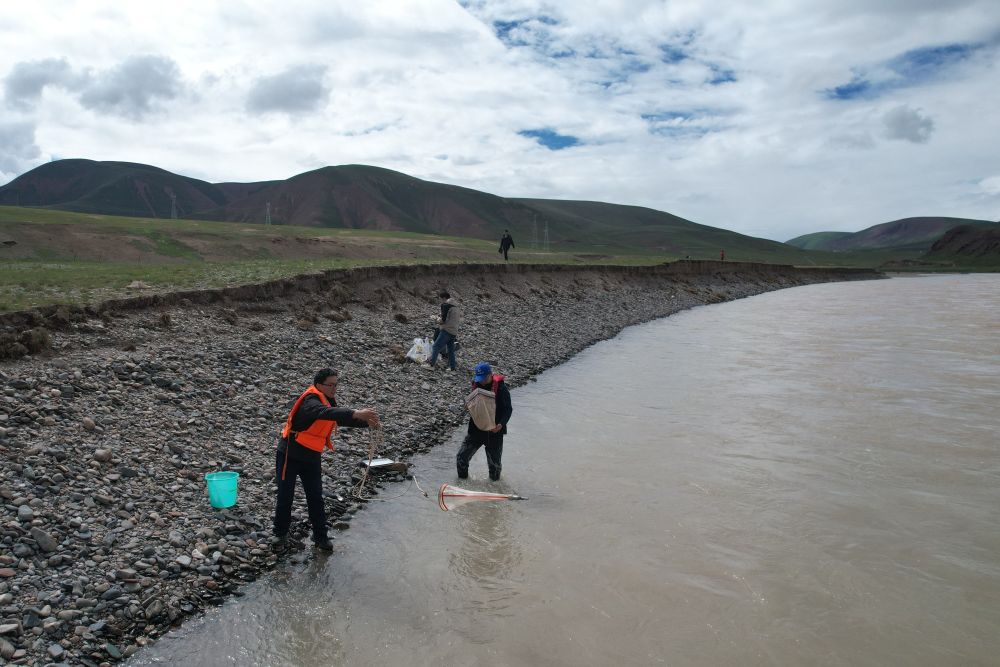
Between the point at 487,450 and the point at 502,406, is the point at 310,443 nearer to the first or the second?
the point at 502,406

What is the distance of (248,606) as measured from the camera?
7.64m

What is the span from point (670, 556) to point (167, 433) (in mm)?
7854

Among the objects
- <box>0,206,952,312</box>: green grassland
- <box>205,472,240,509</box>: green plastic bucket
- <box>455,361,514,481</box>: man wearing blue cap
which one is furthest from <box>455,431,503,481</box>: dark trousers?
<box>0,206,952,312</box>: green grassland

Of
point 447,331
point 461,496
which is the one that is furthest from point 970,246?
point 461,496

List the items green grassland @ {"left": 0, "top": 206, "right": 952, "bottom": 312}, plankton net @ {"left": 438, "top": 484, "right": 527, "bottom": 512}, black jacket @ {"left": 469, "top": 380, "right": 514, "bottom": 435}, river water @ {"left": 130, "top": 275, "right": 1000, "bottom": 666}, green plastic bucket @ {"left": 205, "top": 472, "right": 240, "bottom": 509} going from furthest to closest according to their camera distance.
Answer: green grassland @ {"left": 0, "top": 206, "right": 952, "bottom": 312}, black jacket @ {"left": 469, "top": 380, "right": 514, "bottom": 435}, plankton net @ {"left": 438, "top": 484, "right": 527, "bottom": 512}, green plastic bucket @ {"left": 205, "top": 472, "right": 240, "bottom": 509}, river water @ {"left": 130, "top": 275, "right": 1000, "bottom": 666}

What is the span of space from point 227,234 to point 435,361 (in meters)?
31.3

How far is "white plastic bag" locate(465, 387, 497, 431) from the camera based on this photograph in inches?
438

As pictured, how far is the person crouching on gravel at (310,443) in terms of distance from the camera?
801 cm

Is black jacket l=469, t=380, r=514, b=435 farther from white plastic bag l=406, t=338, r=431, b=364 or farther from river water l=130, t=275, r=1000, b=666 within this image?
white plastic bag l=406, t=338, r=431, b=364

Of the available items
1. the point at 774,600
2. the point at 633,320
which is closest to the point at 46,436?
the point at 774,600

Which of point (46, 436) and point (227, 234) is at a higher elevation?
point (227, 234)

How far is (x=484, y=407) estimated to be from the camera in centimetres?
1113

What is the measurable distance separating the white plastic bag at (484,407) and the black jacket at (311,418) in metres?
3.10

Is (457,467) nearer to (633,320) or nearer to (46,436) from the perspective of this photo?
(46,436)
